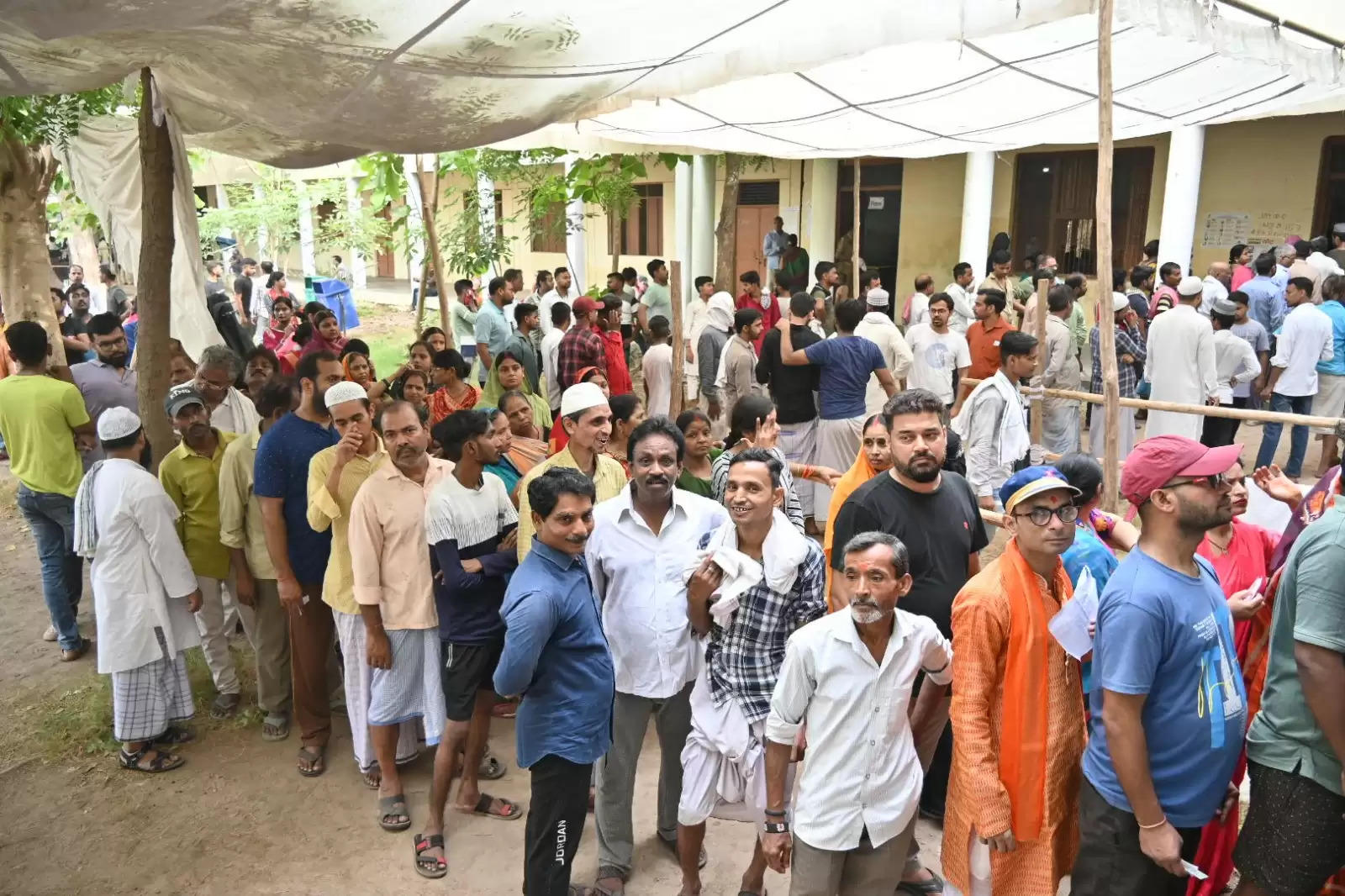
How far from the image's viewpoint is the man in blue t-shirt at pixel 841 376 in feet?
21.7

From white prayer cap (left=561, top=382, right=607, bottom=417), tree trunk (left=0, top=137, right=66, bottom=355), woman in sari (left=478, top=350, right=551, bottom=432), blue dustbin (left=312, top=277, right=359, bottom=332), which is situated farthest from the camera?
blue dustbin (left=312, top=277, right=359, bottom=332)

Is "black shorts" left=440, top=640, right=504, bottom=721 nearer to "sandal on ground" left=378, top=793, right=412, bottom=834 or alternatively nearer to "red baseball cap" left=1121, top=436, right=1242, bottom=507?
"sandal on ground" left=378, top=793, right=412, bottom=834

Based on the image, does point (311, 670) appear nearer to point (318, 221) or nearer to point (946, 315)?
point (946, 315)

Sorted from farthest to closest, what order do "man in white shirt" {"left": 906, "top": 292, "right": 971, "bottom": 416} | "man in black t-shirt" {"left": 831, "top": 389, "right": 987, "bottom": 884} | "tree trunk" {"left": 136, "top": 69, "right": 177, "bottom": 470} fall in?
"man in white shirt" {"left": 906, "top": 292, "right": 971, "bottom": 416}, "tree trunk" {"left": 136, "top": 69, "right": 177, "bottom": 470}, "man in black t-shirt" {"left": 831, "top": 389, "right": 987, "bottom": 884}

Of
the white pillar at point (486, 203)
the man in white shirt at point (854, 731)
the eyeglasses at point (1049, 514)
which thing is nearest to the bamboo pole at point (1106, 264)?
the eyeglasses at point (1049, 514)

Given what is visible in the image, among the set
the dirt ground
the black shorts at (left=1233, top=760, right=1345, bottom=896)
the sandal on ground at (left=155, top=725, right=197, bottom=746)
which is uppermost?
the black shorts at (left=1233, top=760, right=1345, bottom=896)

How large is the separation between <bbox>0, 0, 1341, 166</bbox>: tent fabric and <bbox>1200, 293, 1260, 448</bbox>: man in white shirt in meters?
1.77

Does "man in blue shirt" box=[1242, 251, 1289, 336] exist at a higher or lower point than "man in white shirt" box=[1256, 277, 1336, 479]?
higher

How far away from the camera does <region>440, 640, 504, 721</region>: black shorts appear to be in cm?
361

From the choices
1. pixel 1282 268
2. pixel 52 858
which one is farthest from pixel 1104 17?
pixel 1282 268

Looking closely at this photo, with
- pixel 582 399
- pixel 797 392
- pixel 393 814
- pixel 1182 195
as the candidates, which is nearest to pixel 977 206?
pixel 1182 195

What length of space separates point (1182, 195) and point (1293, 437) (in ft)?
18.2

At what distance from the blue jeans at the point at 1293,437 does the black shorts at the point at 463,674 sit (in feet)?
23.7

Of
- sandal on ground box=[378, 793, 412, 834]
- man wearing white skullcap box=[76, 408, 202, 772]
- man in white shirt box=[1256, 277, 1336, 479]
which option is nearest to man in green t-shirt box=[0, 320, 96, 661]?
man wearing white skullcap box=[76, 408, 202, 772]
